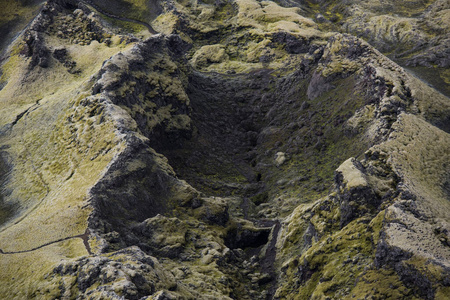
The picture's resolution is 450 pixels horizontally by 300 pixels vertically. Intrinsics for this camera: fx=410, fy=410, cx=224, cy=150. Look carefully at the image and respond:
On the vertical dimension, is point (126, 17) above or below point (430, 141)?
below

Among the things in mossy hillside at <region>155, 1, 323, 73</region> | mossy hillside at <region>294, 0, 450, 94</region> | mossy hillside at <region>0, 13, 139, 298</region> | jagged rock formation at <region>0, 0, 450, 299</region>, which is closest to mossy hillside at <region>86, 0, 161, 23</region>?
mossy hillside at <region>155, 1, 323, 73</region>

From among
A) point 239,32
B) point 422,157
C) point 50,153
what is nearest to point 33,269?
point 50,153

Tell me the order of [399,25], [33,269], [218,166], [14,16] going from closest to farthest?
[33,269] → [218,166] → [14,16] → [399,25]

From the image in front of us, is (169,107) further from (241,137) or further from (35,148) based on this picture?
(35,148)

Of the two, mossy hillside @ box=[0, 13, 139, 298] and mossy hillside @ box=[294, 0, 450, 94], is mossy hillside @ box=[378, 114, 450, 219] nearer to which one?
Result: mossy hillside @ box=[0, 13, 139, 298]

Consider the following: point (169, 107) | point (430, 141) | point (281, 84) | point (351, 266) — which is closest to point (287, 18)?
point (281, 84)

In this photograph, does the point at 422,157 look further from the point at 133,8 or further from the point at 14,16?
the point at 14,16

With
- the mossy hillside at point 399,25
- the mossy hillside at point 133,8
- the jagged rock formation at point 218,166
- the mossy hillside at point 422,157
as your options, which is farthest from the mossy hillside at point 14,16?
the mossy hillside at point 422,157

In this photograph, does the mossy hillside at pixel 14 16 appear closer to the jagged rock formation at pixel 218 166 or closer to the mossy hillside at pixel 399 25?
the jagged rock formation at pixel 218 166
